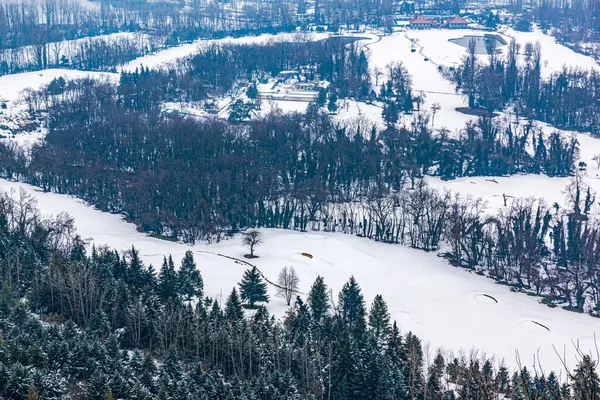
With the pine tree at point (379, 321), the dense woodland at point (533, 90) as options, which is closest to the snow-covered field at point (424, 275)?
the pine tree at point (379, 321)

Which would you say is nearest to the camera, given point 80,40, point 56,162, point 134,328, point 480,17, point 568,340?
point 134,328

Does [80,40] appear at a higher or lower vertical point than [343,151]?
higher

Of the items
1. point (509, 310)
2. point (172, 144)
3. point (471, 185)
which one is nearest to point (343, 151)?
point (471, 185)

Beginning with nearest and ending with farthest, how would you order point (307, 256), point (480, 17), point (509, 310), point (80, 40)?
point (509, 310), point (307, 256), point (80, 40), point (480, 17)

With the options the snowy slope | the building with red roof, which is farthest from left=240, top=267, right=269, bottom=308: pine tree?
the building with red roof

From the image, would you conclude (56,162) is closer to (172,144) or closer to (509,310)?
(172,144)

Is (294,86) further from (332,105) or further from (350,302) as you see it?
(350,302)

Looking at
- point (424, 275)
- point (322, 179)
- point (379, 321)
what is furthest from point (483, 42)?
point (379, 321)
